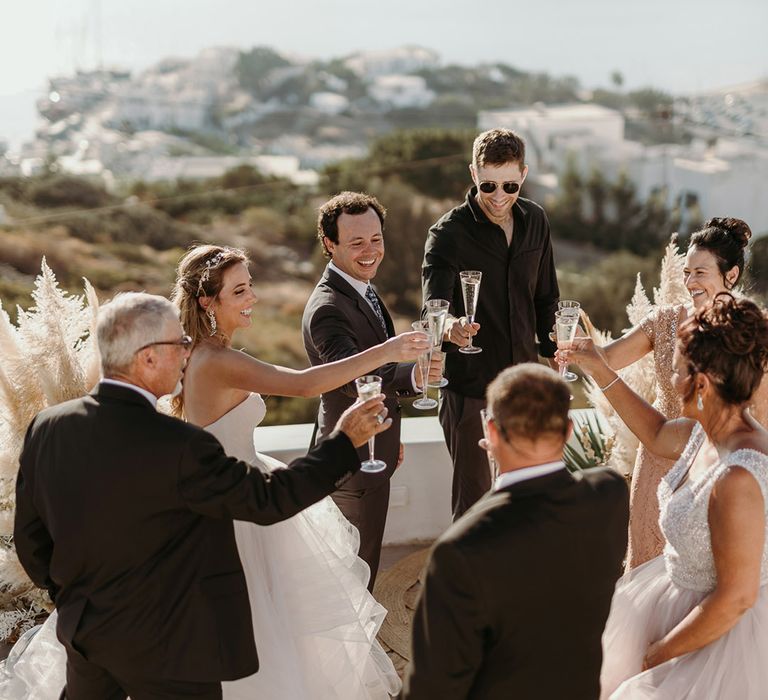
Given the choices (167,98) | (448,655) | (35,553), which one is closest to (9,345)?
(35,553)

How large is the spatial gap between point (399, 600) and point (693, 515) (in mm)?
2342

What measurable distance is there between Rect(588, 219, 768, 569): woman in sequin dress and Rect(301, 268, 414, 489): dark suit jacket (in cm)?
82

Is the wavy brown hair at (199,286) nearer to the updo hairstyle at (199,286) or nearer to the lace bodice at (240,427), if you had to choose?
the updo hairstyle at (199,286)

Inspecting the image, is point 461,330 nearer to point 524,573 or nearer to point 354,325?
point 354,325

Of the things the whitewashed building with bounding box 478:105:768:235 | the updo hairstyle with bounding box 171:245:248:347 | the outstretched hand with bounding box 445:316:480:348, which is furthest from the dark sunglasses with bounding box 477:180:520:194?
the whitewashed building with bounding box 478:105:768:235

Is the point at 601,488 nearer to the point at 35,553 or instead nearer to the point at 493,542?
the point at 493,542

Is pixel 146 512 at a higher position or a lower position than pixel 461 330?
lower

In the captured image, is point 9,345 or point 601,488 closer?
point 601,488

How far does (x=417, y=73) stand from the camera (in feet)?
117

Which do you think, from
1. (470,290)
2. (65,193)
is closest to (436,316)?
(470,290)

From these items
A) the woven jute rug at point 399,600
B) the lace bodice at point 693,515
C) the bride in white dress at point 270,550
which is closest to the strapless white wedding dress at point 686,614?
the lace bodice at point 693,515

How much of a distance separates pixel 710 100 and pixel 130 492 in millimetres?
30576

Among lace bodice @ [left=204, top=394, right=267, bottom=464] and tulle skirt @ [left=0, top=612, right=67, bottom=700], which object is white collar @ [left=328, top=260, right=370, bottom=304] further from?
tulle skirt @ [left=0, top=612, right=67, bottom=700]

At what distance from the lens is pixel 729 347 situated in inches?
86.2
